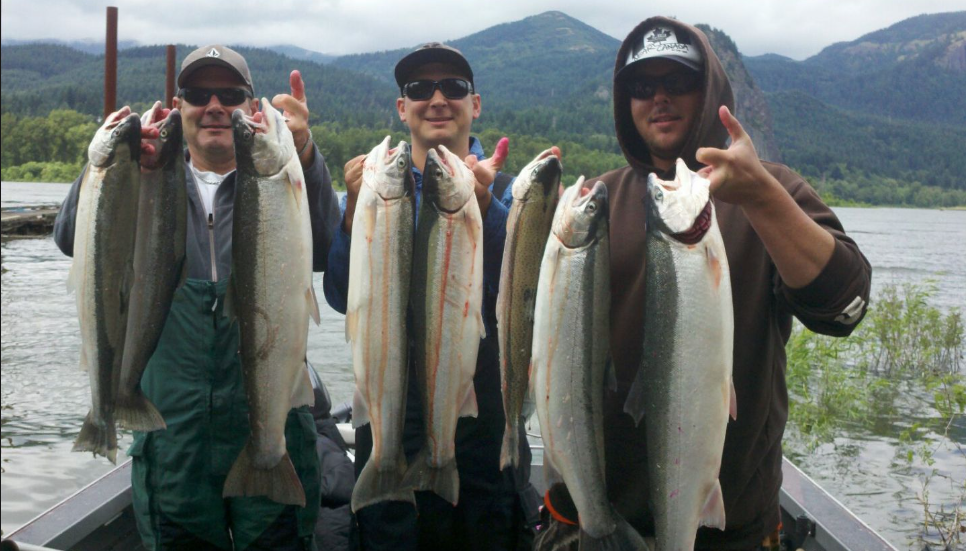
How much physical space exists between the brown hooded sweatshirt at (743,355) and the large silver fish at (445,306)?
24.1 inches

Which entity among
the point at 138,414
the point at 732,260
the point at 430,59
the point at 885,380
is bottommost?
the point at 885,380

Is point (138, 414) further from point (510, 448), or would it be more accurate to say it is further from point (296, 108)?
point (510, 448)

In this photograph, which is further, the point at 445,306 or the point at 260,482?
the point at 260,482

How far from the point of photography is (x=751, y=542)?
10.3 feet

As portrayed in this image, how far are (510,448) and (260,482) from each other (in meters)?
1.12

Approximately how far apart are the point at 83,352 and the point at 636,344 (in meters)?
2.39

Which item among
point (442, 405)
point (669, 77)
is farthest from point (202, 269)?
point (669, 77)

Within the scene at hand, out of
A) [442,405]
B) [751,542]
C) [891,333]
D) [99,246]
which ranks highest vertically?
[99,246]

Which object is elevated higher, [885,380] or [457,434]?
[457,434]

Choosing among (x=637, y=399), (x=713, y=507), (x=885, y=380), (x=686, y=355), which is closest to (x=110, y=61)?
(x=637, y=399)

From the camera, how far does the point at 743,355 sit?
3.10m

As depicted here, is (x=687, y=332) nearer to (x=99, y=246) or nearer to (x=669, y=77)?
(x=669, y=77)

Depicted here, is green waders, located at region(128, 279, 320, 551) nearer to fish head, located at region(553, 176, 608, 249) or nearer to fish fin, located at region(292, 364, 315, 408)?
fish fin, located at region(292, 364, 315, 408)

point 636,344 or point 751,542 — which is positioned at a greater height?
point 636,344
